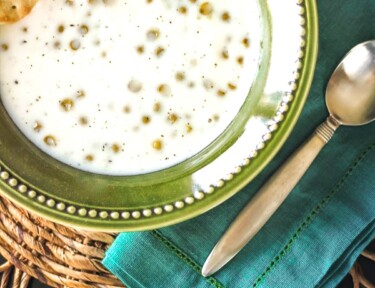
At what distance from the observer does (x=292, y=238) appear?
1146 millimetres

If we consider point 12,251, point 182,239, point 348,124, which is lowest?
point 12,251

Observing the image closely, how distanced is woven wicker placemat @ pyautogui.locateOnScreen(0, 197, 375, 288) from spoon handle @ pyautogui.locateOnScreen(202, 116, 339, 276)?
193 millimetres

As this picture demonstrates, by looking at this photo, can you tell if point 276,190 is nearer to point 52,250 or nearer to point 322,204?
point 322,204

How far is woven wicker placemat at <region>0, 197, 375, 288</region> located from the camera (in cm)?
120

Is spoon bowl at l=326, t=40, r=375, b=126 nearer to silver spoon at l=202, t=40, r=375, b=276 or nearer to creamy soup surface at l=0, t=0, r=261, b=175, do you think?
silver spoon at l=202, t=40, r=375, b=276

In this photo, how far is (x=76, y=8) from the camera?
113 cm

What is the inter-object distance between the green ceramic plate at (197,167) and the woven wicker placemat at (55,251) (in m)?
0.11

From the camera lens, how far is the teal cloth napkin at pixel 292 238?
1134 mm

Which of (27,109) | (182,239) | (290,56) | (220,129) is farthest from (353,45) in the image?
(27,109)

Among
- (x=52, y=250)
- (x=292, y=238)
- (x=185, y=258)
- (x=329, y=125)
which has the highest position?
(x=329, y=125)

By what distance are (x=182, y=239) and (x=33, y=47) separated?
0.37 metres

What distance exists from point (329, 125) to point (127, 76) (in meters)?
0.31

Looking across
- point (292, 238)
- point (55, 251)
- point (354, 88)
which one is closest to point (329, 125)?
point (354, 88)

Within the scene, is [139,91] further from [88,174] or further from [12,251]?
[12,251]
